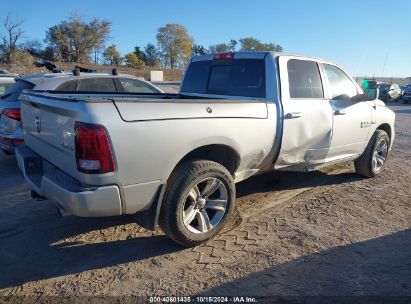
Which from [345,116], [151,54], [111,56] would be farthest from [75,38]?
[345,116]

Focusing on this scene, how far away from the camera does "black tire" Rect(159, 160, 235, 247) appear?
10.9ft

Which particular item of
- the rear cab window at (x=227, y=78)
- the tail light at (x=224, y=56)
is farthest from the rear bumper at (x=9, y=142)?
the tail light at (x=224, y=56)

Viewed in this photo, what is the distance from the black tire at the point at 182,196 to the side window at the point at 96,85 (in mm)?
4087

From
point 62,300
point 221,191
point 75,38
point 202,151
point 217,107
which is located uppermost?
point 75,38

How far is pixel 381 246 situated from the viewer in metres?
3.68

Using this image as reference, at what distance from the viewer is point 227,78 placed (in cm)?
485

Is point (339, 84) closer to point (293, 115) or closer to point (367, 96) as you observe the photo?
point (367, 96)

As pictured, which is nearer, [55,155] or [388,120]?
[55,155]

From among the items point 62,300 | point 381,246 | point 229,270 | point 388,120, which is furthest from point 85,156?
point 388,120

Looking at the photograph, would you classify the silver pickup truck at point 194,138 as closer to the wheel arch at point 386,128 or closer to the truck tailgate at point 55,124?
the truck tailgate at point 55,124

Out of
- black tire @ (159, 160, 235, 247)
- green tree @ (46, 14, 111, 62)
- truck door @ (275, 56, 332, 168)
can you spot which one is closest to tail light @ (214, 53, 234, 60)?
truck door @ (275, 56, 332, 168)

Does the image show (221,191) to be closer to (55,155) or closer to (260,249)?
(260,249)

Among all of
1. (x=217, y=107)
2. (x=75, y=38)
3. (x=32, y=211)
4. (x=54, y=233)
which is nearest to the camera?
(x=217, y=107)

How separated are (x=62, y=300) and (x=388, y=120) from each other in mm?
5568
